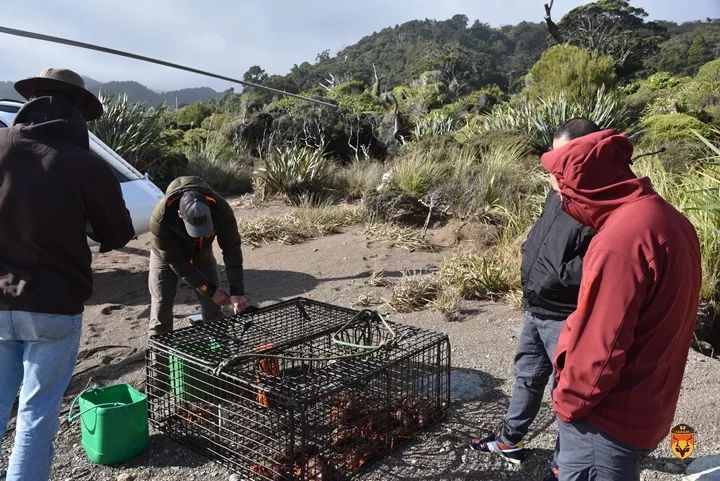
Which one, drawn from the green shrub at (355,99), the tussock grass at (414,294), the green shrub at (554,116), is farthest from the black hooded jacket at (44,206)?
the green shrub at (355,99)

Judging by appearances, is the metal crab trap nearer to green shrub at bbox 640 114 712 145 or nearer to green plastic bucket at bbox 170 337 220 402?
green plastic bucket at bbox 170 337 220 402

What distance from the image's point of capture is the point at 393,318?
6016 millimetres

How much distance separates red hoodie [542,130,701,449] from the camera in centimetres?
192

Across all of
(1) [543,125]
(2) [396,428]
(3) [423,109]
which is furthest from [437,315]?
(3) [423,109]

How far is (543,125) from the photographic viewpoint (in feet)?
39.2

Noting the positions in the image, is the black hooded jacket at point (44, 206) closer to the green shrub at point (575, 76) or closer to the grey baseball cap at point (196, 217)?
the grey baseball cap at point (196, 217)

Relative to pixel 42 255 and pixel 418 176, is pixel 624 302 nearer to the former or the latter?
pixel 42 255

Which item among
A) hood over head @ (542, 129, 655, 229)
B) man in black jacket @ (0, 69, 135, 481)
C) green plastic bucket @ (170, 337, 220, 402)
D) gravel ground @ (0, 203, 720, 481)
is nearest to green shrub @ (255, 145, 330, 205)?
gravel ground @ (0, 203, 720, 481)

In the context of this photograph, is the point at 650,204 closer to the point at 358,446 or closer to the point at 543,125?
the point at 358,446

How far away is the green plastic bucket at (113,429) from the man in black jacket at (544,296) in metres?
1.96

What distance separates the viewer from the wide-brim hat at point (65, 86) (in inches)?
114

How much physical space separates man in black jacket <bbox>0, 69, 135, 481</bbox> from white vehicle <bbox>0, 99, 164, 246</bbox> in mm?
4416

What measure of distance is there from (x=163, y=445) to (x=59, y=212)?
1699mm

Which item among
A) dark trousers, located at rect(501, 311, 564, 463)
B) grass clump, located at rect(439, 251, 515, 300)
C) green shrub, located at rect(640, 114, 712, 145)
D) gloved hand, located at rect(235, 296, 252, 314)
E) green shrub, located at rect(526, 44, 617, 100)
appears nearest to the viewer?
dark trousers, located at rect(501, 311, 564, 463)
